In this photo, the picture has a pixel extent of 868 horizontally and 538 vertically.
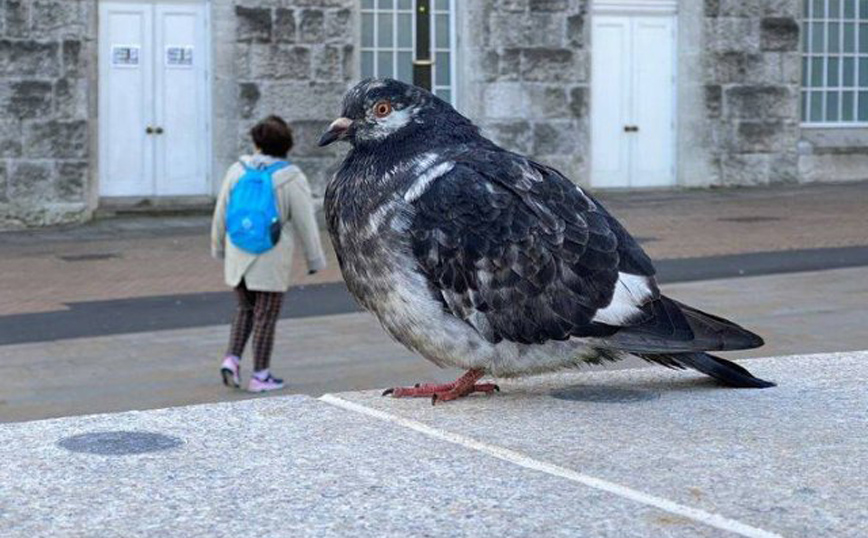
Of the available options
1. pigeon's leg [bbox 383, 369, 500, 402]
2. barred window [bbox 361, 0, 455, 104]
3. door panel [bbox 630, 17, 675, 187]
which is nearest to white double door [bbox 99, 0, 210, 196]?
barred window [bbox 361, 0, 455, 104]

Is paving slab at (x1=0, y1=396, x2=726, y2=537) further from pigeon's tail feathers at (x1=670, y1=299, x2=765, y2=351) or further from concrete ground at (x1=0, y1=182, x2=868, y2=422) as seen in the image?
concrete ground at (x1=0, y1=182, x2=868, y2=422)

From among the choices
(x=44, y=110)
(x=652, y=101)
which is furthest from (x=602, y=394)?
(x=652, y=101)

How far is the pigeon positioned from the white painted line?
0.27 m

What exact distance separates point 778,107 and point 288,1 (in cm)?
717

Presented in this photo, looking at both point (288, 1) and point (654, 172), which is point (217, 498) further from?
point (654, 172)

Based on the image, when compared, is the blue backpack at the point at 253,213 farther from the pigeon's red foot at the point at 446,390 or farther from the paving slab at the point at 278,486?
the paving slab at the point at 278,486

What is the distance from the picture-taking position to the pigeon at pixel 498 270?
4.23 meters

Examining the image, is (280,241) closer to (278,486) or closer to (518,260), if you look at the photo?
(518,260)

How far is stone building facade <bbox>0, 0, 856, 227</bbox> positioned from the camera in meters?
19.6

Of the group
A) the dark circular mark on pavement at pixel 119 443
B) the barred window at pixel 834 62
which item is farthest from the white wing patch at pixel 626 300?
the barred window at pixel 834 62

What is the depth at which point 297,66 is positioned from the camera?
67.2 ft

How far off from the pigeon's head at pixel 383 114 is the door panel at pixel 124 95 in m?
16.2

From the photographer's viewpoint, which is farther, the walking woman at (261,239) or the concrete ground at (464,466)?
the walking woman at (261,239)

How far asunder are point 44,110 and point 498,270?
16.2 meters
